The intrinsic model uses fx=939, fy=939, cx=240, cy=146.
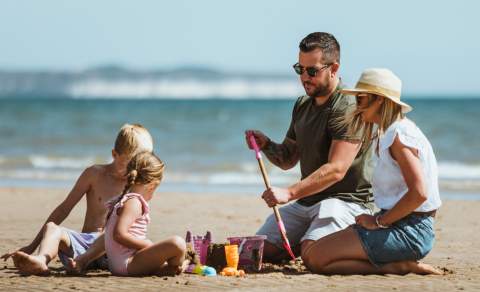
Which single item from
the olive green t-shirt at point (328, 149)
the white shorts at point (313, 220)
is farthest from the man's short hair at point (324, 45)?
the white shorts at point (313, 220)

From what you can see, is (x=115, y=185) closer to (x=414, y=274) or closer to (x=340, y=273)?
(x=340, y=273)

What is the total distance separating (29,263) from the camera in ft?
19.9

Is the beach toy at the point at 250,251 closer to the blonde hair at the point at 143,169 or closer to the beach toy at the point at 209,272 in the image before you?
the beach toy at the point at 209,272

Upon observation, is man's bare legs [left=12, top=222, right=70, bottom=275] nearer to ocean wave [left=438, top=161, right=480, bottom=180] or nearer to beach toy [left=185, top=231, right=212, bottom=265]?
beach toy [left=185, top=231, right=212, bottom=265]

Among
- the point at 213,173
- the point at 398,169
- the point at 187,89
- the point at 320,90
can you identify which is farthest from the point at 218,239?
the point at 187,89

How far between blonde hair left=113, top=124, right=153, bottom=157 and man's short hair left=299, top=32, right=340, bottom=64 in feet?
4.30

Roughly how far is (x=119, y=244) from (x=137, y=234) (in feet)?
0.44

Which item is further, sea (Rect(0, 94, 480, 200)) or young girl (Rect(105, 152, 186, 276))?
sea (Rect(0, 94, 480, 200))

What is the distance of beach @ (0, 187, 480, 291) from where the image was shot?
19.5 feet

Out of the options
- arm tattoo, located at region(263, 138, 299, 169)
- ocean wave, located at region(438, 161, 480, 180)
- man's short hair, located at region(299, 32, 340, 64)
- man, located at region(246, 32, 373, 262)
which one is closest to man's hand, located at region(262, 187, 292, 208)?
man, located at region(246, 32, 373, 262)

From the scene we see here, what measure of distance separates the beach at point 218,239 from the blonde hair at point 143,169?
64 cm

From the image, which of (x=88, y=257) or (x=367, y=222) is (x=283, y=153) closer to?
(x=367, y=222)

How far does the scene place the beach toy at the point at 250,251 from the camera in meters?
6.68

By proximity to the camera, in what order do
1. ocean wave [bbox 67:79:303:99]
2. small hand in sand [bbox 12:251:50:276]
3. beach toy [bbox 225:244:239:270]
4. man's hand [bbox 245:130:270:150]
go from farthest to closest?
1. ocean wave [bbox 67:79:303:99]
2. man's hand [bbox 245:130:270:150]
3. beach toy [bbox 225:244:239:270]
4. small hand in sand [bbox 12:251:50:276]
